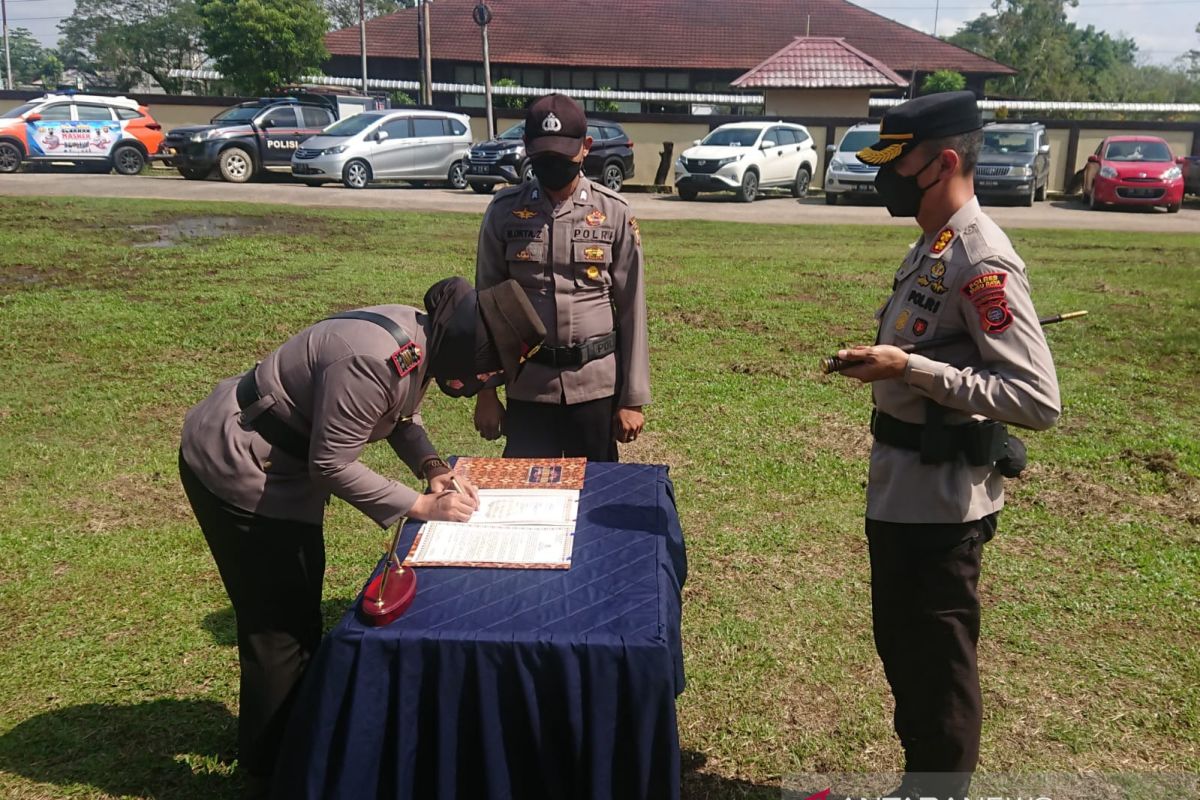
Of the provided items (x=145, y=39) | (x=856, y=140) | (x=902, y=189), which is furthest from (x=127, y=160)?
(x=145, y=39)

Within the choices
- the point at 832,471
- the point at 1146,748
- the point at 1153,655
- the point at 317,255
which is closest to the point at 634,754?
the point at 1146,748

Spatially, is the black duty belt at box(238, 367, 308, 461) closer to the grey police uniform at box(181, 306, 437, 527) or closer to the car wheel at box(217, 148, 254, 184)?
the grey police uniform at box(181, 306, 437, 527)

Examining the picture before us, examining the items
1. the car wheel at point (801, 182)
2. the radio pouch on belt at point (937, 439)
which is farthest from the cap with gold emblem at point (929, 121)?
the car wheel at point (801, 182)

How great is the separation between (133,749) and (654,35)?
40.2 m

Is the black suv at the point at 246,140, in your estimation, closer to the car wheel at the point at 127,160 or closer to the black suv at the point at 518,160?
the car wheel at the point at 127,160

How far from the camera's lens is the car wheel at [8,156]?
19828mm

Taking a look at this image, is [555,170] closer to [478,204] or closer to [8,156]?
[478,204]

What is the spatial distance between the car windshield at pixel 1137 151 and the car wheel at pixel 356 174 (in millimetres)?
14676

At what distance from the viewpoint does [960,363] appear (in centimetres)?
252

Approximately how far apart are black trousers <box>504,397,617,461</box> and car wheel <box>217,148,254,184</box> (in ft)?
57.2

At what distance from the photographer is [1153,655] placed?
378cm

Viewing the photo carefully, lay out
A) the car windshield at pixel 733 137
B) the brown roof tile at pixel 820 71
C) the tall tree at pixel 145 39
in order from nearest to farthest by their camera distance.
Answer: the car windshield at pixel 733 137 < the brown roof tile at pixel 820 71 < the tall tree at pixel 145 39

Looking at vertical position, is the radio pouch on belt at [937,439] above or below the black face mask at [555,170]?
below

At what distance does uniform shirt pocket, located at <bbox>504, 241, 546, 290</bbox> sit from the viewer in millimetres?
3795
